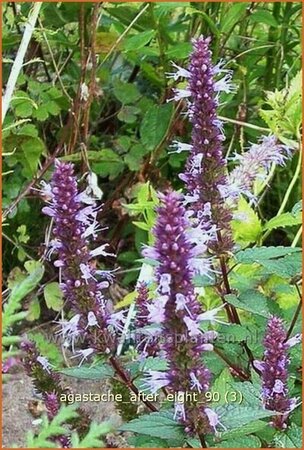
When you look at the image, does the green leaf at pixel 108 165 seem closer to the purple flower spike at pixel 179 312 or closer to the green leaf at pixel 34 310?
the green leaf at pixel 34 310

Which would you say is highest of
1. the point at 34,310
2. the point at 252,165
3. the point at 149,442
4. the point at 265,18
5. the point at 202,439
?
the point at 265,18

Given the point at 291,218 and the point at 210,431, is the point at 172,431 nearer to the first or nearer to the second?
the point at 210,431

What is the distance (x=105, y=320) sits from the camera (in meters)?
1.36

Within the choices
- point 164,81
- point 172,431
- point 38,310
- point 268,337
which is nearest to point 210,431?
point 172,431

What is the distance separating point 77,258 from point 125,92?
1.36 metres

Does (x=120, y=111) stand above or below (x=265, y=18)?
below

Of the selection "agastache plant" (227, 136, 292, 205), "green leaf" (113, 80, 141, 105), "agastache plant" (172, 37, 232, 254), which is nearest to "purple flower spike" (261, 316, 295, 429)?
"agastache plant" (172, 37, 232, 254)

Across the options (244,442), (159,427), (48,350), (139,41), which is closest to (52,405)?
(159,427)

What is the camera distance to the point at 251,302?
153 centimetres

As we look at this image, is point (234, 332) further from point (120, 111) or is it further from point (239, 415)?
point (120, 111)

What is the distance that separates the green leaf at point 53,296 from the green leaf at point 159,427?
1.04 m

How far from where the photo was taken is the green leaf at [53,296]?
2350 mm

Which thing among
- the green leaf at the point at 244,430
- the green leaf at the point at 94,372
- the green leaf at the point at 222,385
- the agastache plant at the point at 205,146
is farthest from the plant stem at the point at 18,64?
the green leaf at the point at 244,430

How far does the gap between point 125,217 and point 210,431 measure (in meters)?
1.33
